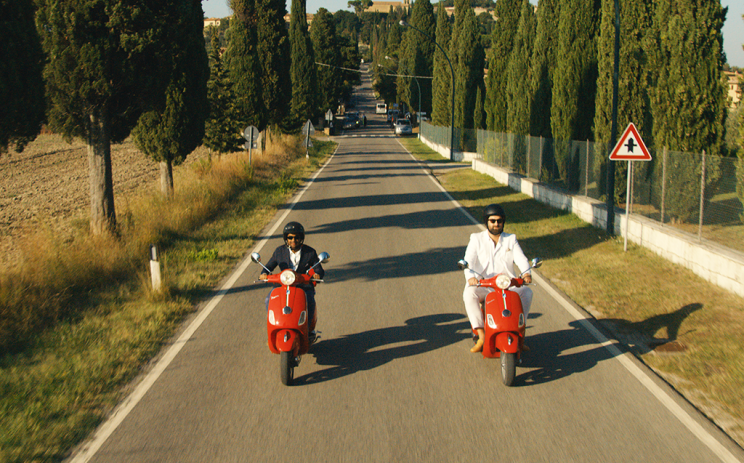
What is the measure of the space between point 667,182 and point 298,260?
9.47 metres

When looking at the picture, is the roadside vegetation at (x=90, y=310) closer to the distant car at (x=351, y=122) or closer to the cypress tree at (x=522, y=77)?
the cypress tree at (x=522, y=77)

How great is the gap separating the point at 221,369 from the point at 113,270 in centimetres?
502

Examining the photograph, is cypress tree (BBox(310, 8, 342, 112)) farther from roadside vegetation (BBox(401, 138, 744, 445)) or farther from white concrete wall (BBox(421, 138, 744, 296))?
roadside vegetation (BBox(401, 138, 744, 445))

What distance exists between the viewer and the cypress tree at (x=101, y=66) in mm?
12000

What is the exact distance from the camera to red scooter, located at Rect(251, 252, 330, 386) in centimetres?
591

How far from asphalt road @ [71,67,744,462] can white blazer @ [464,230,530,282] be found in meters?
0.92

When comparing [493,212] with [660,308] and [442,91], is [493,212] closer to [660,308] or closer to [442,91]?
[660,308]

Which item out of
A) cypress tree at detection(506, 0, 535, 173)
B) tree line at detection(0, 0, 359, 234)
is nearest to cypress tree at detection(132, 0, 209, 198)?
tree line at detection(0, 0, 359, 234)

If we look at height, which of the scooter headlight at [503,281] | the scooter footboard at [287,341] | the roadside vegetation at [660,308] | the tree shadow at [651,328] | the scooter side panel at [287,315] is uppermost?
the scooter headlight at [503,281]

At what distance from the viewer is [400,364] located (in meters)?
6.50

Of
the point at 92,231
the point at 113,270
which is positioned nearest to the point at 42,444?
the point at 113,270

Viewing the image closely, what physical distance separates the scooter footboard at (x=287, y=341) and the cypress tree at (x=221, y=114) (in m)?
26.3

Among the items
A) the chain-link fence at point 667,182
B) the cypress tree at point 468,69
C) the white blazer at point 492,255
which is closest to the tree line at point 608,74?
the chain-link fence at point 667,182

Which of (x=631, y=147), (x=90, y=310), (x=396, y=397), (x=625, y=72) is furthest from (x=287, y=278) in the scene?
(x=625, y=72)
